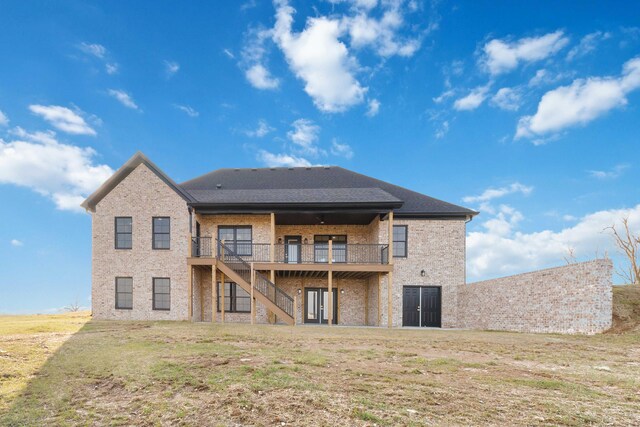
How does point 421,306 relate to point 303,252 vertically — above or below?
below

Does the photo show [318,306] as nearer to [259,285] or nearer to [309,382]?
[259,285]

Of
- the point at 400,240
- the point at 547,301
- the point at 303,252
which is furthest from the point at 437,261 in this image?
the point at 303,252

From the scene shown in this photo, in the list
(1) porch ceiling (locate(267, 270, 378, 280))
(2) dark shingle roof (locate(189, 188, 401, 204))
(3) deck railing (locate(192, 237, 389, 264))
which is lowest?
(1) porch ceiling (locate(267, 270, 378, 280))

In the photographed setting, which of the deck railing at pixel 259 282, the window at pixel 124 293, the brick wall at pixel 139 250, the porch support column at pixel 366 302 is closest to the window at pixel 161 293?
the brick wall at pixel 139 250

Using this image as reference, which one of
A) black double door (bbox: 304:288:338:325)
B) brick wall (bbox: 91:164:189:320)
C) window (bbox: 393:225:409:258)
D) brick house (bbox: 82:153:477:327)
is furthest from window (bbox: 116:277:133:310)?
window (bbox: 393:225:409:258)

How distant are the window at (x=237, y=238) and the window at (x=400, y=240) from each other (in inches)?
292

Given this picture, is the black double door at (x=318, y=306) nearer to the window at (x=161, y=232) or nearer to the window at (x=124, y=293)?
the window at (x=161, y=232)

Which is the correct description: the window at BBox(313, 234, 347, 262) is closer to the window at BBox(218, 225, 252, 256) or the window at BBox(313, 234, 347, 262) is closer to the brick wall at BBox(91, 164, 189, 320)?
the window at BBox(218, 225, 252, 256)

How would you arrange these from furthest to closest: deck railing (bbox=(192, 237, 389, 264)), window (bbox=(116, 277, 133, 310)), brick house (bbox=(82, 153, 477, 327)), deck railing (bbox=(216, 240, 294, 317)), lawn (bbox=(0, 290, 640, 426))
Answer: deck railing (bbox=(192, 237, 389, 264))
window (bbox=(116, 277, 133, 310))
brick house (bbox=(82, 153, 477, 327))
deck railing (bbox=(216, 240, 294, 317))
lawn (bbox=(0, 290, 640, 426))

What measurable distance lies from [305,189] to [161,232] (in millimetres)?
7501

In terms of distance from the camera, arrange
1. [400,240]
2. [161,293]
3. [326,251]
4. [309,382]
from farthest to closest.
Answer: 1. [326,251]
2. [400,240]
3. [161,293]
4. [309,382]

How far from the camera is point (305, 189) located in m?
19.4

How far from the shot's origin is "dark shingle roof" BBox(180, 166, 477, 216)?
17.5 metres

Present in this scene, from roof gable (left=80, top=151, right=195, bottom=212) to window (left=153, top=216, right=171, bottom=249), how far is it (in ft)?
4.86
